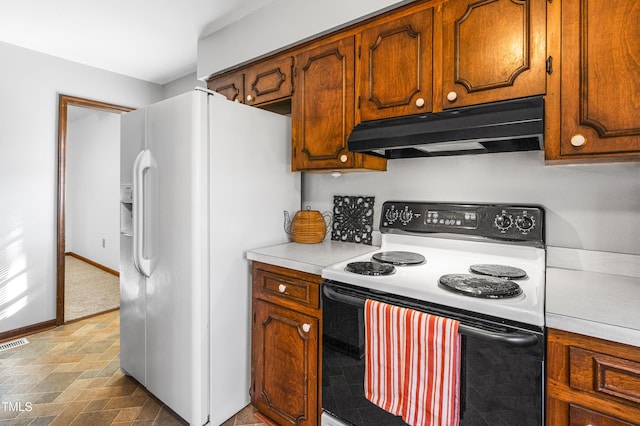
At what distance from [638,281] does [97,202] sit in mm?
6119

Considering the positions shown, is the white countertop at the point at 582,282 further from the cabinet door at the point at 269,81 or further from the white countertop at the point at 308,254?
the cabinet door at the point at 269,81

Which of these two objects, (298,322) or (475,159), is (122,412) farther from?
(475,159)

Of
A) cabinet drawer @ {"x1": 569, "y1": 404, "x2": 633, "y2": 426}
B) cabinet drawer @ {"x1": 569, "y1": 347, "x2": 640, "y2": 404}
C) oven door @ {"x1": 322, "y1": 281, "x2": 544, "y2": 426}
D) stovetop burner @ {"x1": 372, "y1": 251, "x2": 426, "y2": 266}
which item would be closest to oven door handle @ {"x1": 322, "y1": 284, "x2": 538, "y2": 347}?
oven door @ {"x1": 322, "y1": 281, "x2": 544, "y2": 426}

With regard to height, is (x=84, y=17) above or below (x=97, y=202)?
above

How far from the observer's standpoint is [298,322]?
5.30 feet

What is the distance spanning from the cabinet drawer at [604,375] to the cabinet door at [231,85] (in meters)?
2.30

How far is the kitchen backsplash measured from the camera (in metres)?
1.38

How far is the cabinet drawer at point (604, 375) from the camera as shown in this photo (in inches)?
33.8

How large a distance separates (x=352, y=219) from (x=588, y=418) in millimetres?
1471

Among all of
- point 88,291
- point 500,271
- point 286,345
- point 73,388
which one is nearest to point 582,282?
point 500,271

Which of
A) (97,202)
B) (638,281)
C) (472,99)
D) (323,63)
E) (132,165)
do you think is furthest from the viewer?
(97,202)

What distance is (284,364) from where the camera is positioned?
1.68 metres

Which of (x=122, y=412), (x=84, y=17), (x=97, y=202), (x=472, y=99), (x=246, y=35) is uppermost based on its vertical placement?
(x=84, y=17)

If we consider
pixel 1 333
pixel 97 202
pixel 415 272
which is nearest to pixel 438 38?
pixel 415 272
